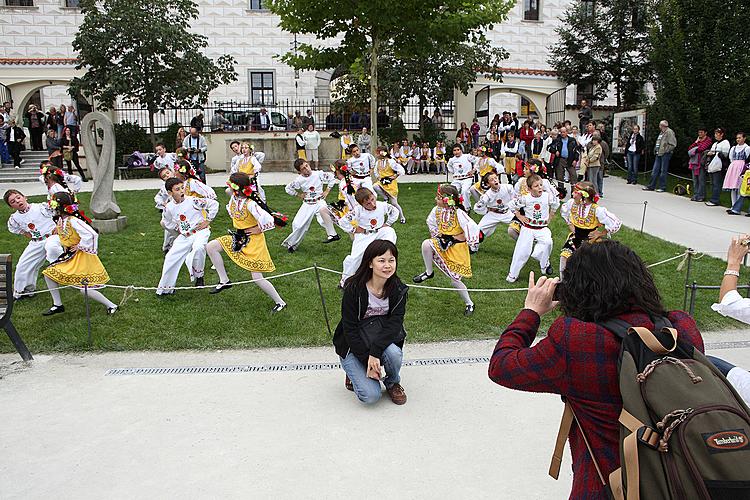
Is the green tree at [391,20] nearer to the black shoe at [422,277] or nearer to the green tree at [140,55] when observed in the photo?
the green tree at [140,55]

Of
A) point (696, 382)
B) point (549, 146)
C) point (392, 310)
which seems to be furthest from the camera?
point (549, 146)

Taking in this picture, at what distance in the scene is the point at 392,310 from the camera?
5.27m

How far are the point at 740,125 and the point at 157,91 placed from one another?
17.4 meters

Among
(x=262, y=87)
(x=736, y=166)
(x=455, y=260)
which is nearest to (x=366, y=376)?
(x=455, y=260)

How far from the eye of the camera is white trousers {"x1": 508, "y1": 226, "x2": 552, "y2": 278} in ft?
30.0

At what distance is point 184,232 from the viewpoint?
27.9 ft

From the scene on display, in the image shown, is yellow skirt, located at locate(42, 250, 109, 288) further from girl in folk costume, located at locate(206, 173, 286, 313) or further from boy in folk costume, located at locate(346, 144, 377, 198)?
boy in folk costume, located at locate(346, 144, 377, 198)

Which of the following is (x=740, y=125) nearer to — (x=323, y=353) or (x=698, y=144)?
(x=698, y=144)

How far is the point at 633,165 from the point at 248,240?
45.1 ft

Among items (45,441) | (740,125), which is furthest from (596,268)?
(740,125)

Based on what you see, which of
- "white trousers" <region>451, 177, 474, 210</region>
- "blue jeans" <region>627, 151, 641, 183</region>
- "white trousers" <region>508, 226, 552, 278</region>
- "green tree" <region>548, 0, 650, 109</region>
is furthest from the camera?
"green tree" <region>548, 0, 650, 109</region>

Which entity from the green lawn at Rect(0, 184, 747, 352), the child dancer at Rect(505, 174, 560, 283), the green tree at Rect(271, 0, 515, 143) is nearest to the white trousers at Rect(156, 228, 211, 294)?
the green lawn at Rect(0, 184, 747, 352)

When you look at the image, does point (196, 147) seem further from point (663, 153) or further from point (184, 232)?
point (663, 153)

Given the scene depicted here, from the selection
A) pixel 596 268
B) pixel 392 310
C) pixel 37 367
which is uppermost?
pixel 596 268
